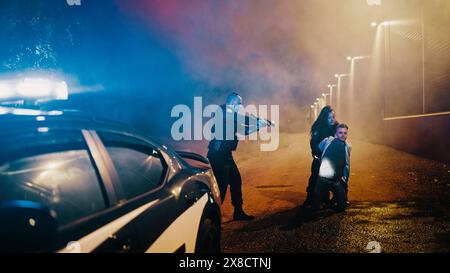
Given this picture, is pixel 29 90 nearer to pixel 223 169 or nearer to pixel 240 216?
pixel 223 169

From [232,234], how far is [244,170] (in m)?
7.19

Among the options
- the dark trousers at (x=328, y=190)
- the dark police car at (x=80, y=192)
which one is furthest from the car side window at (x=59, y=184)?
the dark trousers at (x=328, y=190)

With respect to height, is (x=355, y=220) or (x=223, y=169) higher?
(x=223, y=169)

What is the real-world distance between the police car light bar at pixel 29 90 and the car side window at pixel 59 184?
3.34ft

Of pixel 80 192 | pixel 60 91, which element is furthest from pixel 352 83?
pixel 80 192

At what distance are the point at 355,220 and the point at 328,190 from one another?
1.97ft

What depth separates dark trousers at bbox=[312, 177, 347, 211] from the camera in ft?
18.4

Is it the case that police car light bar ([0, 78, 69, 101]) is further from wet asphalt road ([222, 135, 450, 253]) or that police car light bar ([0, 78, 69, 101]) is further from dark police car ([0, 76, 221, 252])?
wet asphalt road ([222, 135, 450, 253])

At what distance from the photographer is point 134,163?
2809 mm
